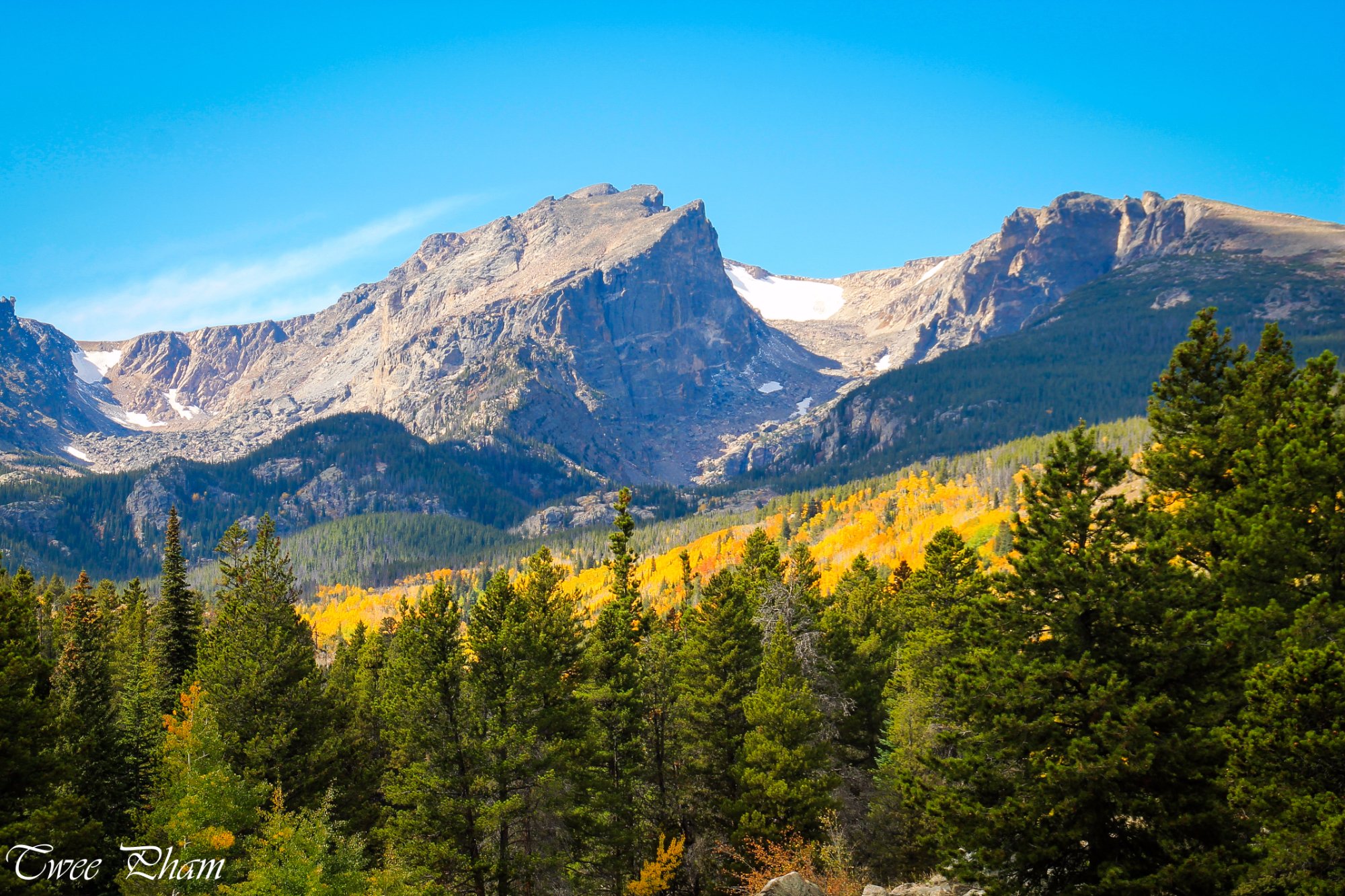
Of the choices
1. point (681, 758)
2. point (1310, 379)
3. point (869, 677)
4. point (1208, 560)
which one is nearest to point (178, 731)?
point (681, 758)

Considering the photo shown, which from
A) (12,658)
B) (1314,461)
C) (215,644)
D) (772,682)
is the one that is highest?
(1314,461)

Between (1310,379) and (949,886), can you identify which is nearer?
(1310,379)

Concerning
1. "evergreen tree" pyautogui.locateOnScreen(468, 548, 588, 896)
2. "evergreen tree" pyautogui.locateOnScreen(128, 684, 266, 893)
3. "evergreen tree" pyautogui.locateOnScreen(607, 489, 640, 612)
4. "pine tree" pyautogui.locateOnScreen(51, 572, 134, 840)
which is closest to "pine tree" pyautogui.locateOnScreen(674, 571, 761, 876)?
"evergreen tree" pyautogui.locateOnScreen(468, 548, 588, 896)

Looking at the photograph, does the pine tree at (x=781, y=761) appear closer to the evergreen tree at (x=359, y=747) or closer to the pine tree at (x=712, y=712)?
the pine tree at (x=712, y=712)

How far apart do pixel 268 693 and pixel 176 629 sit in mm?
20386

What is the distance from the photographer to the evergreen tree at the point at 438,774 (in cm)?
3488

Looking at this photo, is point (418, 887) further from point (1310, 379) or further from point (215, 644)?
point (1310, 379)

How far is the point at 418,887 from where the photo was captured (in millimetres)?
32031

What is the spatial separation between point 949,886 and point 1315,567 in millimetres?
15452

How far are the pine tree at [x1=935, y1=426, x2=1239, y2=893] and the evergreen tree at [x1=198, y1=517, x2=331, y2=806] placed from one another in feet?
93.1

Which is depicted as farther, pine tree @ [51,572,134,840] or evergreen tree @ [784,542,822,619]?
evergreen tree @ [784,542,822,619]

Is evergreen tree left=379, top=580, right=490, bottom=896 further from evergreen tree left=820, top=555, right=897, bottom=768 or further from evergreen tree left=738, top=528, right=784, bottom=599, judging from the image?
evergreen tree left=820, top=555, right=897, bottom=768

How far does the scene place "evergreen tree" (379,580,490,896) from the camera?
3488 centimetres

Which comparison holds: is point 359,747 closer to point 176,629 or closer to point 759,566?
point 176,629
